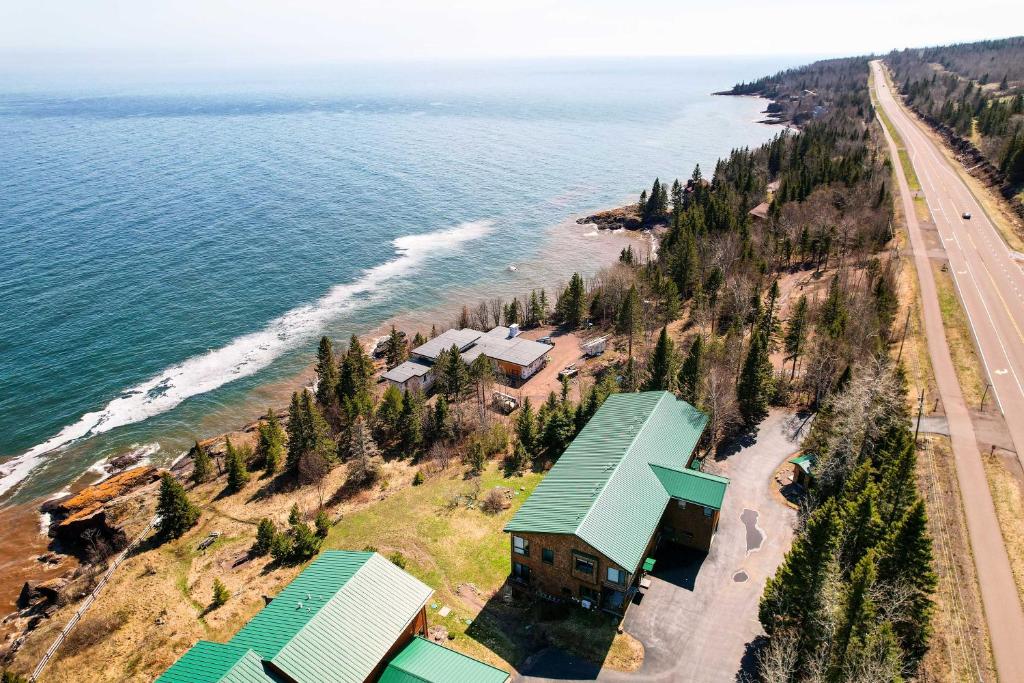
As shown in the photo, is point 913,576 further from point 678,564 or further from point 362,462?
point 362,462

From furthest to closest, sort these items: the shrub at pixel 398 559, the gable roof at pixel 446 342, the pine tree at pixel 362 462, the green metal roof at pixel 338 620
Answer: the gable roof at pixel 446 342 → the pine tree at pixel 362 462 → the shrub at pixel 398 559 → the green metal roof at pixel 338 620

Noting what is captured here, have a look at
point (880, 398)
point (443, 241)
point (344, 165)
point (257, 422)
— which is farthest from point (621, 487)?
point (344, 165)

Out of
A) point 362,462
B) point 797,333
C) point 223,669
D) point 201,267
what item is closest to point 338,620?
point 223,669

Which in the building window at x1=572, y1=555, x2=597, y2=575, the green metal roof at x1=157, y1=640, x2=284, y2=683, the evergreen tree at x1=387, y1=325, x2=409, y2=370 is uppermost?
the green metal roof at x1=157, y1=640, x2=284, y2=683

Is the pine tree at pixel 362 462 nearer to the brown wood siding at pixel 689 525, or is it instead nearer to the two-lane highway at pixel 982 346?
the brown wood siding at pixel 689 525

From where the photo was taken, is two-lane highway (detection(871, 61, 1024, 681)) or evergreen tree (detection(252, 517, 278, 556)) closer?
two-lane highway (detection(871, 61, 1024, 681))

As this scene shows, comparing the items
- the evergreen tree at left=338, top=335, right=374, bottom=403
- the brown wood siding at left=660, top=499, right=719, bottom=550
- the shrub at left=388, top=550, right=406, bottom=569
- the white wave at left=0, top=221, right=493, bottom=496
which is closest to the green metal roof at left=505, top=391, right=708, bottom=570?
the brown wood siding at left=660, top=499, right=719, bottom=550

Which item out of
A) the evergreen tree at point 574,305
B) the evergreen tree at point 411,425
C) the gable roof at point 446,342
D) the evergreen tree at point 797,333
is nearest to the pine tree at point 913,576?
the evergreen tree at point 797,333

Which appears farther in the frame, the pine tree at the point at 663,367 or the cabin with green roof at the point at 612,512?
the pine tree at the point at 663,367

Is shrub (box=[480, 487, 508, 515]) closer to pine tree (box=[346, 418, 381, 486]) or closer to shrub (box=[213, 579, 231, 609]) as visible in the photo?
pine tree (box=[346, 418, 381, 486])
